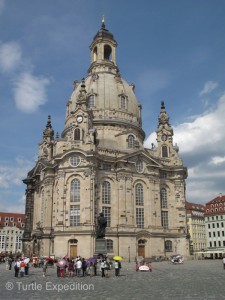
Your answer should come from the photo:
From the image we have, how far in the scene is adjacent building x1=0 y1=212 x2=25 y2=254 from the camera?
110438 mm

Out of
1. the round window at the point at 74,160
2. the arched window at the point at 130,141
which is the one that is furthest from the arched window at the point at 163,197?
the round window at the point at 74,160

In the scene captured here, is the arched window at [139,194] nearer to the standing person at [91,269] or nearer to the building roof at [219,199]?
the standing person at [91,269]

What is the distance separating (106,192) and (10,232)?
63051mm

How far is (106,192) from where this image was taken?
60469mm

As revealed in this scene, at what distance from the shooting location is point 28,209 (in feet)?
245

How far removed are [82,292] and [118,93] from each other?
5753cm

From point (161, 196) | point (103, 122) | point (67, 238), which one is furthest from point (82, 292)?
point (103, 122)

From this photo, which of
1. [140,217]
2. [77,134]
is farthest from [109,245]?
[77,134]

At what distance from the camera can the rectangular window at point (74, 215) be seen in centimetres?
5672

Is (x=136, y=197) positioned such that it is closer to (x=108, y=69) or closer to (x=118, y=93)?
(x=118, y=93)

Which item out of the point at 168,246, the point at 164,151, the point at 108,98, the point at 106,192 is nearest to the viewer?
the point at 106,192

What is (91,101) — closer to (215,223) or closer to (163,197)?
(163,197)

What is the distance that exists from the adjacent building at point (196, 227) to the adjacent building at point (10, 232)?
175ft

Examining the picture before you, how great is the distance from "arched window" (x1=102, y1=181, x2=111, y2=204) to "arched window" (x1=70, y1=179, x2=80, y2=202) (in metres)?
4.61
